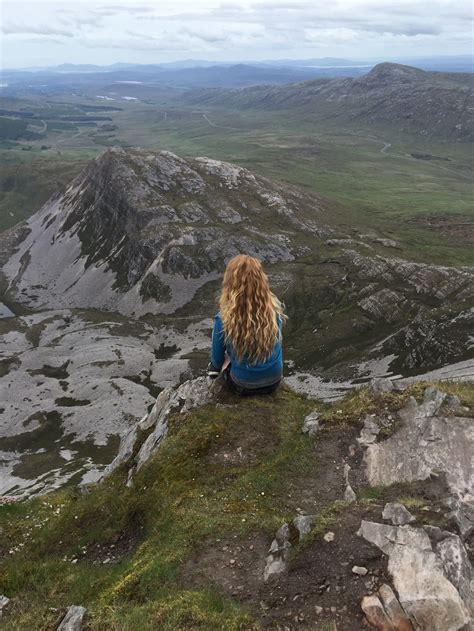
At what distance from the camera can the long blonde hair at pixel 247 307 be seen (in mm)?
17622

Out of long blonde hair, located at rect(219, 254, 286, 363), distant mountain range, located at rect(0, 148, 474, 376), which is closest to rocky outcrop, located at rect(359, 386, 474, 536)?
long blonde hair, located at rect(219, 254, 286, 363)

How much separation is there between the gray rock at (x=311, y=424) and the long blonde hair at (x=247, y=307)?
14.6 ft

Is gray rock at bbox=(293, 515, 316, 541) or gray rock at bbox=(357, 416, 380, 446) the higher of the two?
gray rock at bbox=(293, 515, 316, 541)

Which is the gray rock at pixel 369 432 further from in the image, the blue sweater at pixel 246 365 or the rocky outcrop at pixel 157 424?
the rocky outcrop at pixel 157 424

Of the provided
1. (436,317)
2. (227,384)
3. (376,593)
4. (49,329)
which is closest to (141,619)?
(376,593)

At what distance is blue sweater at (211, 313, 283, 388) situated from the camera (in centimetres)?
1908

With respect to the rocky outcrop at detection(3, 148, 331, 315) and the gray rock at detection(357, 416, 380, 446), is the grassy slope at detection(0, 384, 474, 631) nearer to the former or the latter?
the gray rock at detection(357, 416, 380, 446)

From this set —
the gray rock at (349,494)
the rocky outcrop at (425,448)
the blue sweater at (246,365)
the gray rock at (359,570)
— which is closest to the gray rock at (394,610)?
the gray rock at (359,570)

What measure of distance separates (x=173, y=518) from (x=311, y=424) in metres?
7.21

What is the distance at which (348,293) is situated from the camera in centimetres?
13200

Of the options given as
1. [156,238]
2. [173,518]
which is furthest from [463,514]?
[156,238]

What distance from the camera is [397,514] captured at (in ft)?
43.5

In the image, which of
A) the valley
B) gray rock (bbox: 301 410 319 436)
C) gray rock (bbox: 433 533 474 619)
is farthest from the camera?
the valley

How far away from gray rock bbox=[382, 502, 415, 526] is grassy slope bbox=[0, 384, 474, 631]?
1370 mm
